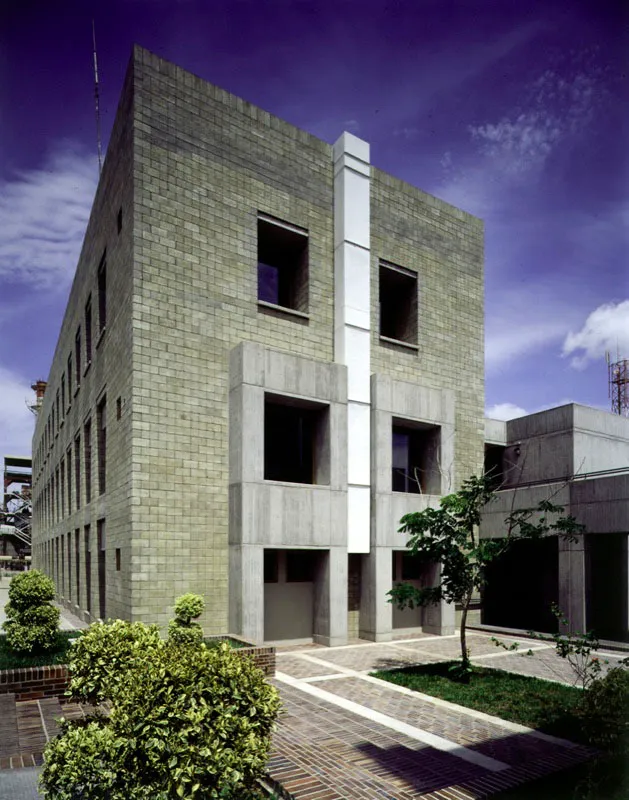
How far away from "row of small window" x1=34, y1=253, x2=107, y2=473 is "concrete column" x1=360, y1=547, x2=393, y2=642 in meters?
11.3

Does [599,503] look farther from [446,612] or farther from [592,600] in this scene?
[446,612]

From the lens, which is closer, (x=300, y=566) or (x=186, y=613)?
(x=186, y=613)

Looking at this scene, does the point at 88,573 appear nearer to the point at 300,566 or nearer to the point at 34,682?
the point at 300,566

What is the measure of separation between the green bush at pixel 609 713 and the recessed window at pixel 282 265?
43.9 ft

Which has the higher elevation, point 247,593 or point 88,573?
point 247,593

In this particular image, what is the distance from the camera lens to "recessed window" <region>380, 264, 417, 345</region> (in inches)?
837

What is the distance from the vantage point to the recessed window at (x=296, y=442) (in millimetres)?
18125

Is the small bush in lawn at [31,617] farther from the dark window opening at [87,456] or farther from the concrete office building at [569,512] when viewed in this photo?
the concrete office building at [569,512]

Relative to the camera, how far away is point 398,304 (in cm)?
2228

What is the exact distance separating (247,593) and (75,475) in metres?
14.6

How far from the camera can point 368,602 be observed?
1838 centimetres

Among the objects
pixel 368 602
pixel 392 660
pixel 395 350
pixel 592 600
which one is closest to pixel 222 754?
pixel 392 660

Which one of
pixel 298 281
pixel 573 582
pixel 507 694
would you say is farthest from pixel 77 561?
pixel 507 694

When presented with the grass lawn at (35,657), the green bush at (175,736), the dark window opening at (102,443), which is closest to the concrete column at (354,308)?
the dark window opening at (102,443)
